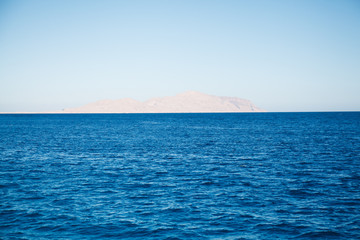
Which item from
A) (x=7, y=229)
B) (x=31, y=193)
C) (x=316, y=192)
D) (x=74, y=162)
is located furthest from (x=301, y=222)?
(x=74, y=162)

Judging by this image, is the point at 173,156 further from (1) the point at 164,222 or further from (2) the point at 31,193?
(1) the point at 164,222

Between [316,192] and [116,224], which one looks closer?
[116,224]

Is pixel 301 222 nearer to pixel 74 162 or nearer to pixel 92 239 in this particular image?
pixel 92 239

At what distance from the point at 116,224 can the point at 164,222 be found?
8.72 ft

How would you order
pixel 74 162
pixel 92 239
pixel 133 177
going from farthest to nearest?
pixel 74 162 < pixel 133 177 < pixel 92 239

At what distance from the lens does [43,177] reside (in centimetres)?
2691

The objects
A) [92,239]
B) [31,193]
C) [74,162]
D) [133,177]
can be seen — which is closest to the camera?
[92,239]

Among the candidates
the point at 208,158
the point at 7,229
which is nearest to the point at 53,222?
the point at 7,229

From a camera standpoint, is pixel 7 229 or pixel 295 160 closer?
pixel 7 229

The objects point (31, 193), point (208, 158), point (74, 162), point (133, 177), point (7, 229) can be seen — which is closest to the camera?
point (7, 229)

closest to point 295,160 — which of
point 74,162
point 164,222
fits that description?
point 164,222

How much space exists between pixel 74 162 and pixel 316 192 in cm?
2641

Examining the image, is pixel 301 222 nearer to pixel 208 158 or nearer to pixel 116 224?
pixel 116 224

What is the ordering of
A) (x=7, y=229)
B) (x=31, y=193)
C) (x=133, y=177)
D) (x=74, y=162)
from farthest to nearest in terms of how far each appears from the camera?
(x=74, y=162) → (x=133, y=177) → (x=31, y=193) → (x=7, y=229)
